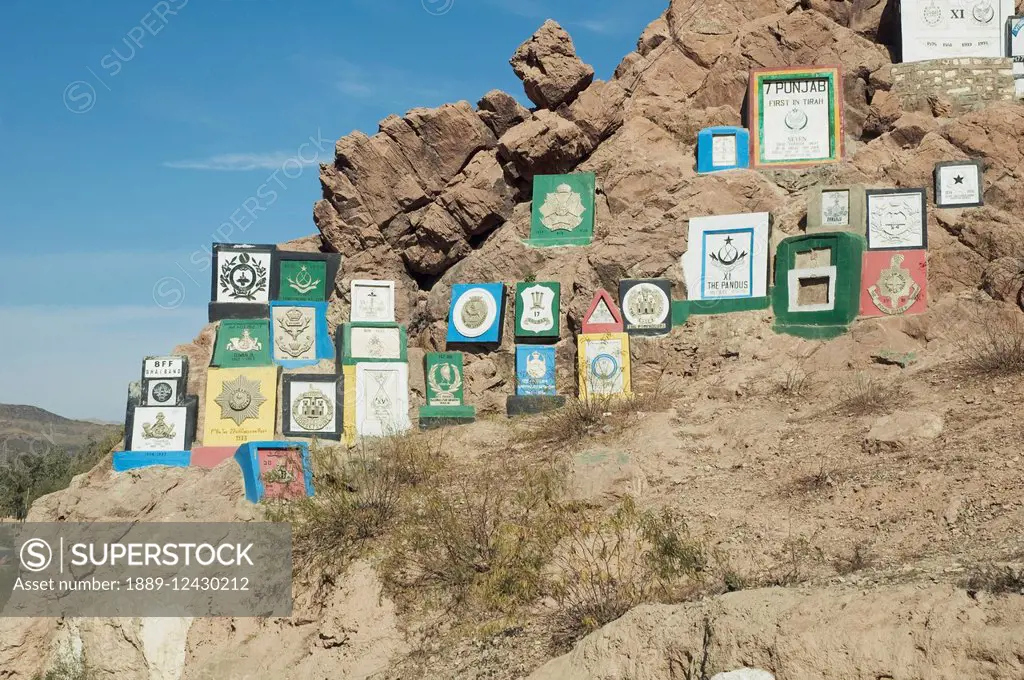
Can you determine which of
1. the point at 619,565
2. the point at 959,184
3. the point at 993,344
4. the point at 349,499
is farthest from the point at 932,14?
the point at 349,499

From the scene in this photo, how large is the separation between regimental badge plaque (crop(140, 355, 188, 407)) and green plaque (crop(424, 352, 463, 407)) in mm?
3379

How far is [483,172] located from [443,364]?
4.10 meters

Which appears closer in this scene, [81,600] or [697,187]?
[81,600]

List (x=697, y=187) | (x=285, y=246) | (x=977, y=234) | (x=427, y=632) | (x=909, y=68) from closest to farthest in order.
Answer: (x=427, y=632), (x=977, y=234), (x=697, y=187), (x=909, y=68), (x=285, y=246)

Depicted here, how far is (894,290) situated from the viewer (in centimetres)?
Result: 1308

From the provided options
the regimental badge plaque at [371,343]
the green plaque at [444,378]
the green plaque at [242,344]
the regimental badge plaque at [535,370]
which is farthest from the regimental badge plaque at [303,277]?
the regimental badge plaque at [535,370]

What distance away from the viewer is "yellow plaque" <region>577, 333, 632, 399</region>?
13133 millimetres

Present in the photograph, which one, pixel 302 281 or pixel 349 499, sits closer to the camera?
pixel 349 499

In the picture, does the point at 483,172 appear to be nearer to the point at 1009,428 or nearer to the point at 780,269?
the point at 780,269

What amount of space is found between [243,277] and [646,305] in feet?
19.4

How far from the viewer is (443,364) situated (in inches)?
546

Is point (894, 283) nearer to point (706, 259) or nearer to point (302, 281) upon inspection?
point (706, 259)

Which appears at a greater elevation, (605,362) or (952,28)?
(952,28)

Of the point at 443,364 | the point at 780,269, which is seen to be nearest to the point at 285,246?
the point at 443,364
